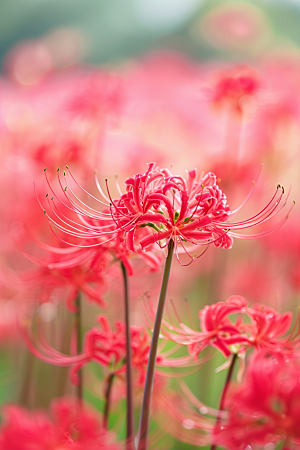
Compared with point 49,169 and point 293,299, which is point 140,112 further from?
point 293,299

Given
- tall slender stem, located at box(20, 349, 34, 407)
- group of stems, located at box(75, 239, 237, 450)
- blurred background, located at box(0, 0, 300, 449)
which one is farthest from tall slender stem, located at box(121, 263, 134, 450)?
tall slender stem, located at box(20, 349, 34, 407)

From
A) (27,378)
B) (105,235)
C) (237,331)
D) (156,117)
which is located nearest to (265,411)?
(237,331)

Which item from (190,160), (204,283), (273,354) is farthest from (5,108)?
(273,354)

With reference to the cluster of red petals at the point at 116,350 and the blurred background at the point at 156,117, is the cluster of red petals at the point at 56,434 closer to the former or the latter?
the cluster of red petals at the point at 116,350

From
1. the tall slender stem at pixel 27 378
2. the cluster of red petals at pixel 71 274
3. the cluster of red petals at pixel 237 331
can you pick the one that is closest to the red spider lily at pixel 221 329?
the cluster of red petals at pixel 237 331

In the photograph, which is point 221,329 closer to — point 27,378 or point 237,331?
point 237,331
